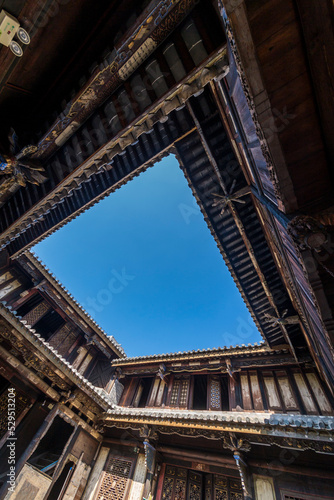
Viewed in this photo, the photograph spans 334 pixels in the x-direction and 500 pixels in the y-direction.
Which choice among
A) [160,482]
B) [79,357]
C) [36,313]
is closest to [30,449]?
[160,482]

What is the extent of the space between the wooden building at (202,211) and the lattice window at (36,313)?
0.09 meters

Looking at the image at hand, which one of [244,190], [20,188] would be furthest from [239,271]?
[20,188]

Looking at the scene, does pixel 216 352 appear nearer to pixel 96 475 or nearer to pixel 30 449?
pixel 96 475

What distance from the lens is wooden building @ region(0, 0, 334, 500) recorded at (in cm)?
180

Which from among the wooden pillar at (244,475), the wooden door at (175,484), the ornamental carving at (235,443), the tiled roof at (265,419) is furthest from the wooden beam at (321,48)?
the wooden door at (175,484)

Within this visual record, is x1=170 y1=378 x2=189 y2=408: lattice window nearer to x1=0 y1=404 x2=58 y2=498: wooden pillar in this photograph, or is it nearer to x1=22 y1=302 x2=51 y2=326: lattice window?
x1=0 y1=404 x2=58 y2=498: wooden pillar

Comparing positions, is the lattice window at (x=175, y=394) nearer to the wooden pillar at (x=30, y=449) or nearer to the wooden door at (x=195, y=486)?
the wooden door at (x=195, y=486)

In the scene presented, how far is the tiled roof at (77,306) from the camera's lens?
10.2 m

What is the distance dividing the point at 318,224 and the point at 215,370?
27.1 feet

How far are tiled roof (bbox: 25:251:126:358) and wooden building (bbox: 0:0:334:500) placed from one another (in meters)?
0.11

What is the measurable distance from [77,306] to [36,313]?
1.85m

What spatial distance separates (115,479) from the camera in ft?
23.4

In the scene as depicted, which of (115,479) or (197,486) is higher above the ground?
(197,486)

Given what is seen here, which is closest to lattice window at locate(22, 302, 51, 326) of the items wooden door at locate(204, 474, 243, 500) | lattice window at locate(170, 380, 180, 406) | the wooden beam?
lattice window at locate(170, 380, 180, 406)
